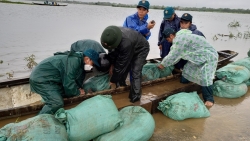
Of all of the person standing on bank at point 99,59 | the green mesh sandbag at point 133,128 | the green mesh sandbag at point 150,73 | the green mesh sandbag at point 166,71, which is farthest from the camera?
the green mesh sandbag at point 166,71

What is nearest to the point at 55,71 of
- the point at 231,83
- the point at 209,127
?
the point at 209,127

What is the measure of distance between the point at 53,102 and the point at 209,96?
117 inches

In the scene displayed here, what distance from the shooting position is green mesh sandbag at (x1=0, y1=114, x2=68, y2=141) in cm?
213

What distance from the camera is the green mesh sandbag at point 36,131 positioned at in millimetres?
2133

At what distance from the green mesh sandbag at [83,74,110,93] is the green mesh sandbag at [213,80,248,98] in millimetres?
2603

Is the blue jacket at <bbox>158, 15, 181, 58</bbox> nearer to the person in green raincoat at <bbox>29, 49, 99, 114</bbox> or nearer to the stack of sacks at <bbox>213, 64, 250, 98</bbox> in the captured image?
the stack of sacks at <bbox>213, 64, 250, 98</bbox>

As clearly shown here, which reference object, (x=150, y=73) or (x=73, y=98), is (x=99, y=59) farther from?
(x=150, y=73)

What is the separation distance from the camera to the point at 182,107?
139 inches

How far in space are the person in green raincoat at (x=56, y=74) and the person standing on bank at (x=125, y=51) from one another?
35cm

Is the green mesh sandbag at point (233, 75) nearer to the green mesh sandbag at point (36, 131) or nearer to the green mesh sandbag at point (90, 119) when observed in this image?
the green mesh sandbag at point (90, 119)

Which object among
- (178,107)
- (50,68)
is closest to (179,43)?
(178,107)

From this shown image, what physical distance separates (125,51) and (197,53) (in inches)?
56.6

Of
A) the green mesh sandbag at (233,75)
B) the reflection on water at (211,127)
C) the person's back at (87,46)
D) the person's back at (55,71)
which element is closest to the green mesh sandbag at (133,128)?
the reflection on water at (211,127)

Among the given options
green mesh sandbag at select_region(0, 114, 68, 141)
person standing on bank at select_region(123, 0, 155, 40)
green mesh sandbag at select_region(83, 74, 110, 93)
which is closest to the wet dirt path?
green mesh sandbag at select_region(0, 114, 68, 141)
